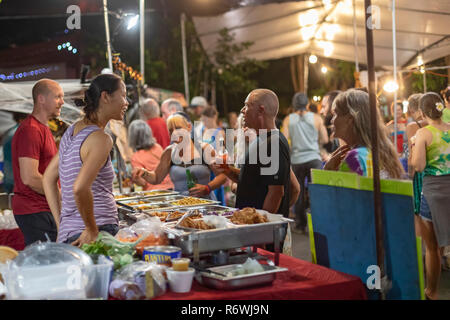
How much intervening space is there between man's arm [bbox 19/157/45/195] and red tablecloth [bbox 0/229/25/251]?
6.17 feet

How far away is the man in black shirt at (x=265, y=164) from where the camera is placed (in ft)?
10.7

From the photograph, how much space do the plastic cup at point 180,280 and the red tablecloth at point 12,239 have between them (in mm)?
3495

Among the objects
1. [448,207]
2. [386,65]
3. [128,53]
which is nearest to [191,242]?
[448,207]

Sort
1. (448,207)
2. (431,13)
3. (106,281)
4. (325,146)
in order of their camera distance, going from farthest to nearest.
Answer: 1. (325,146)
2. (431,13)
3. (448,207)
4. (106,281)

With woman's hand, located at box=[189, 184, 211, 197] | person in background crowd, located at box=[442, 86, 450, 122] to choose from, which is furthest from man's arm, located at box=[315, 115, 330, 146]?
woman's hand, located at box=[189, 184, 211, 197]

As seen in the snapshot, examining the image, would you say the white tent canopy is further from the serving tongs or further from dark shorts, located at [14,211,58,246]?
dark shorts, located at [14,211,58,246]

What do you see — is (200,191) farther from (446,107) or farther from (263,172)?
(446,107)

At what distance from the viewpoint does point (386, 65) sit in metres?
10.8

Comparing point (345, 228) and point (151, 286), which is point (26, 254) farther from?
point (345, 228)

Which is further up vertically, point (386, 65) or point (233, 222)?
point (386, 65)

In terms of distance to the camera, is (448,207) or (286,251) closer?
(286,251)

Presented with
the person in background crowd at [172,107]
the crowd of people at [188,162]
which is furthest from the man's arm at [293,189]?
the person in background crowd at [172,107]
